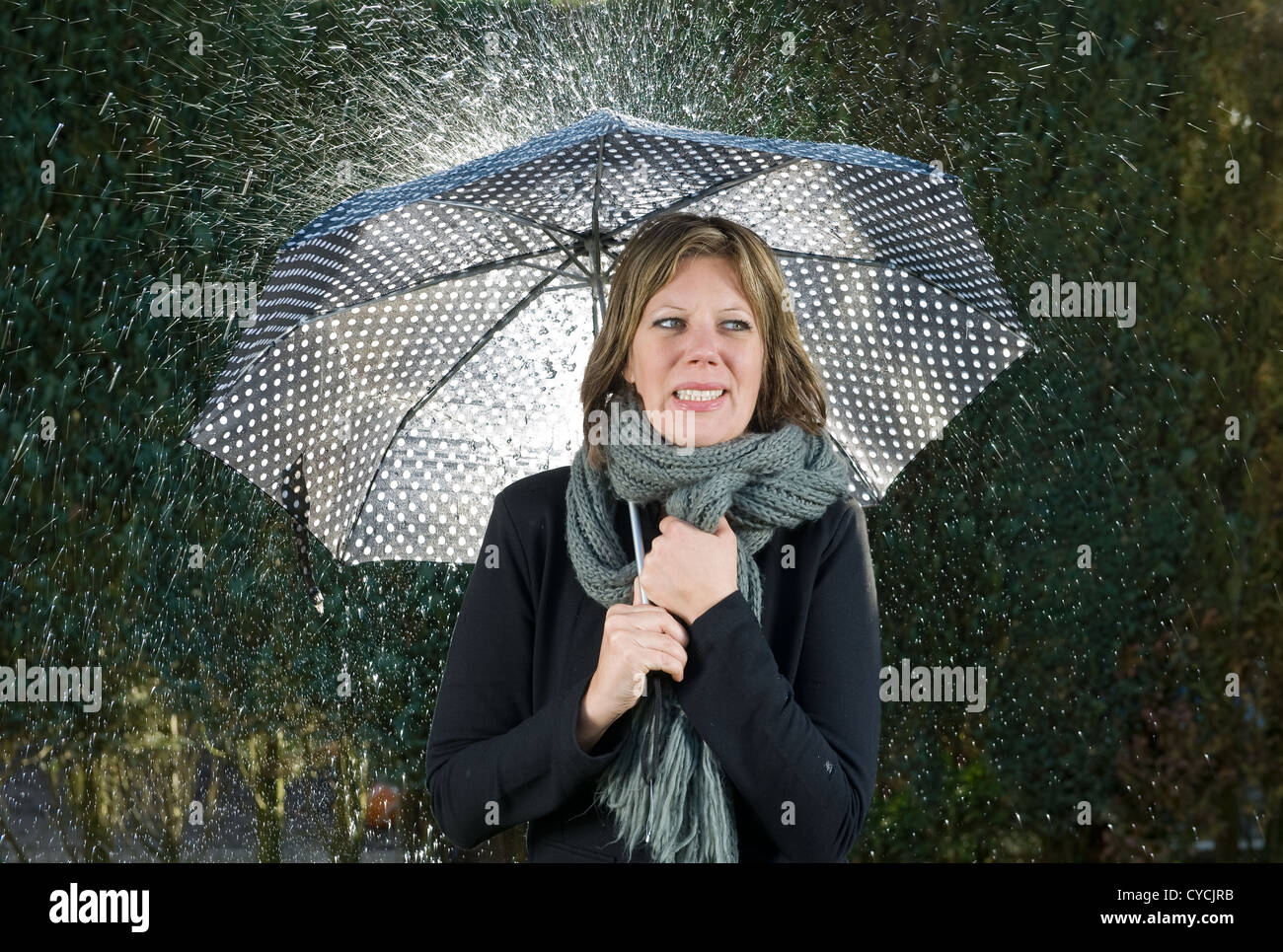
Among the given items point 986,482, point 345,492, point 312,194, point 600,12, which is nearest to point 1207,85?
point 986,482

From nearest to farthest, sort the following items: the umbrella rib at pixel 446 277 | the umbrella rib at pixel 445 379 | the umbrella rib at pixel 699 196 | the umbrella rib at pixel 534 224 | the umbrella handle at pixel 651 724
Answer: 1. the umbrella handle at pixel 651 724
2. the umbrella rib at pixel 699 196
3. the umbrella rib at pixel 534 224
4. the umbrella rib at pixel 446 277
5. the umbrella rib at pixel 445 379

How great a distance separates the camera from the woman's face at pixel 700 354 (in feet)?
6.78

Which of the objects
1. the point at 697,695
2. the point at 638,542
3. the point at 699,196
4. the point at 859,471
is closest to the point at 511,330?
the point at 699,196

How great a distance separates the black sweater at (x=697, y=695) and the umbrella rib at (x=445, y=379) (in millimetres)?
728

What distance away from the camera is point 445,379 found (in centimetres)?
282

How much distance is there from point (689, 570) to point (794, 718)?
0.26 m

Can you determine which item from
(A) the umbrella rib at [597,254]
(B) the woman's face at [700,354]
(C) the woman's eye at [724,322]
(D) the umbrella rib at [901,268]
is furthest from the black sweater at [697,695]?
(D) the umbrella rib at [901,268]

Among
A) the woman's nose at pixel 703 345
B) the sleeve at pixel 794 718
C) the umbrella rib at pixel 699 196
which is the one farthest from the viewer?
the umbrella rib at pixel 699 196

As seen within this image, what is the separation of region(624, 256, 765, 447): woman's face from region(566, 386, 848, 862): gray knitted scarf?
37 mm

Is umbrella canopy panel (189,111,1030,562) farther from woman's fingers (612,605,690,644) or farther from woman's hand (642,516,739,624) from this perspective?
woman's fingers (612,605,690,644)

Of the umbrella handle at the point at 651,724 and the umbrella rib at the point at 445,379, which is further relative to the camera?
the umbrella rib at the point at 445,379

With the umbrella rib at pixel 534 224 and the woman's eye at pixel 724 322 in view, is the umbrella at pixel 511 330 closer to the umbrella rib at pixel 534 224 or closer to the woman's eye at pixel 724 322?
the umbrella rib at pixel 534 224

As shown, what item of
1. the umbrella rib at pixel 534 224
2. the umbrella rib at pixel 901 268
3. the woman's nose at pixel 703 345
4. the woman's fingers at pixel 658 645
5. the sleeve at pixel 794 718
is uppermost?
the umbrella rib at pixel 534 224

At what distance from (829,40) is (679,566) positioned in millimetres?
4525
